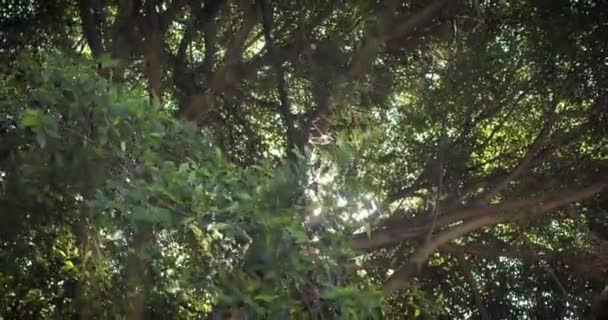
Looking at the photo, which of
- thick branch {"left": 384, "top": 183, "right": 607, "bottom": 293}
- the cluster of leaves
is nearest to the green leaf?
the cluster of leaves

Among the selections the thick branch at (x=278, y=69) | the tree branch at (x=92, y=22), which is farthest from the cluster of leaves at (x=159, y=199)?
the thick branch at (x=278, y=69)

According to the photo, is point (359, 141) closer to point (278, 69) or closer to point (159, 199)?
point (159, 199)

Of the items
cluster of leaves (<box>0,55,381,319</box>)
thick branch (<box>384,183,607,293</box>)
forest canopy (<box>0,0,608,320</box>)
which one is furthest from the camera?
thick branch (<box>384,183,607,293</box>)

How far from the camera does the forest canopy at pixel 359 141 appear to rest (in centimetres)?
350

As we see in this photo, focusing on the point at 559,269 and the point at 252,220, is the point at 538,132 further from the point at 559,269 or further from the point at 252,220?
the point at 252,220

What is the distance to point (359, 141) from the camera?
4.02m

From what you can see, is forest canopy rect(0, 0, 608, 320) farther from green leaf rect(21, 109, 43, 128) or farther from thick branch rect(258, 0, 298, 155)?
green leaf rect(21, 109, 43, 128)

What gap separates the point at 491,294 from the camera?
623 cm

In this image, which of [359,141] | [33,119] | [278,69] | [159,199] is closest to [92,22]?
[278,69]

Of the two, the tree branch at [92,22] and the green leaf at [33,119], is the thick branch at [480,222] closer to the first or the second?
the tree branch at [92,22]

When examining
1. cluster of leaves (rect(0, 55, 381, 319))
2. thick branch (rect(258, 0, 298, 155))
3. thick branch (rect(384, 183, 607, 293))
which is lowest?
cluster of leaves (rect(0, 55, 381, 319))

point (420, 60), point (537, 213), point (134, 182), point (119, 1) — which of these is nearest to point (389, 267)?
point (537, 213)

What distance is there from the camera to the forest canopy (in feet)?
11.5

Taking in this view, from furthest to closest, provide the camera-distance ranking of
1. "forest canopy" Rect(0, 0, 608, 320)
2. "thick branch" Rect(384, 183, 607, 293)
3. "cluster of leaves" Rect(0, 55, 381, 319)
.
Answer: "thick branch" Rect(384, 183, 607, 293) < "forest canopy" Rect(0, 0, 608, 320) < "cluster of leaves" Rect(0, 55, 381, 319)
